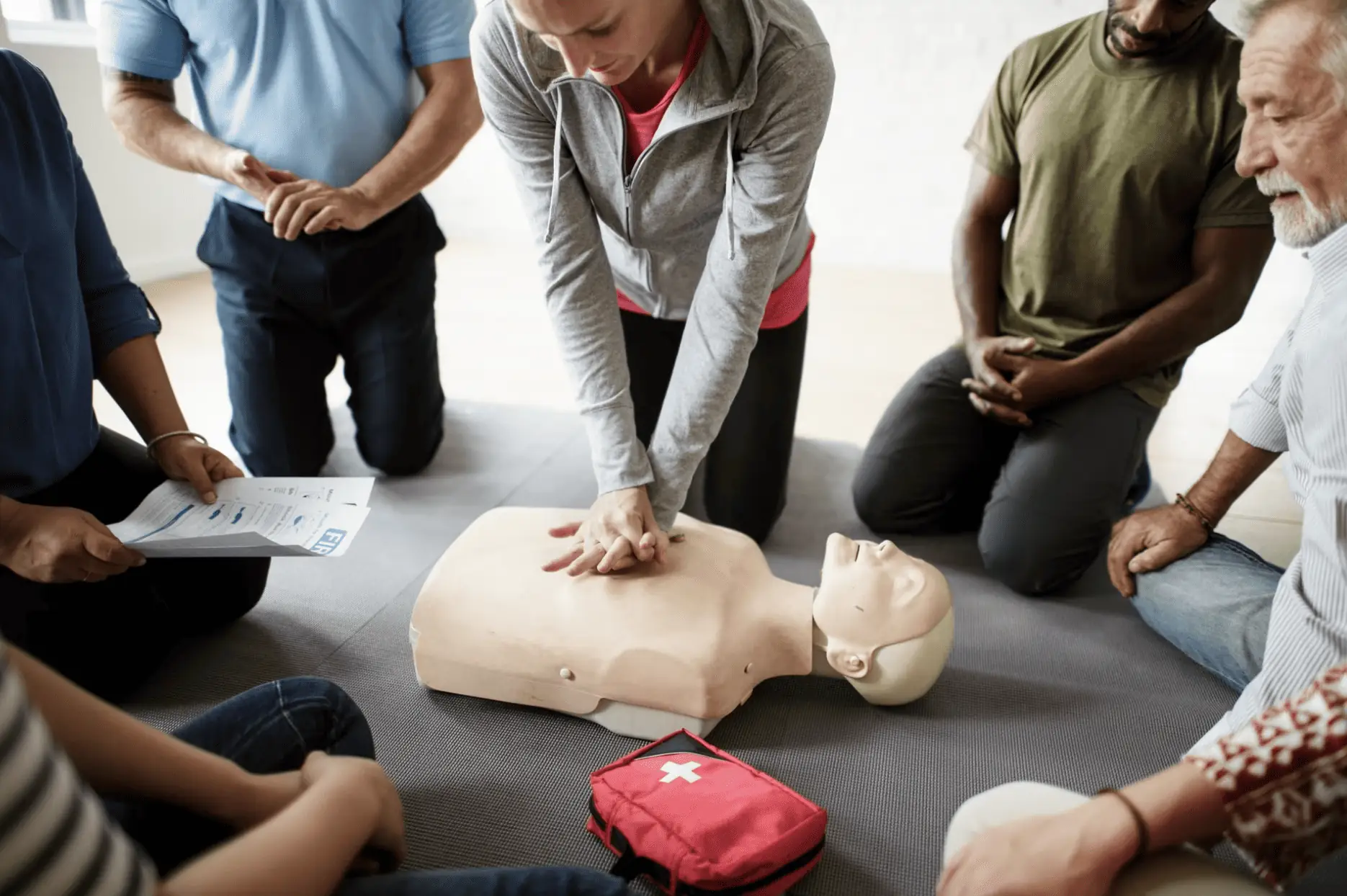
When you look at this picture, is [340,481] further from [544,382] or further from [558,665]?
[544,382]

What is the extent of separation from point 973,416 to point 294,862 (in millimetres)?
1562

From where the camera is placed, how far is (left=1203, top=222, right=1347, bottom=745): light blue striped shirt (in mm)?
1046

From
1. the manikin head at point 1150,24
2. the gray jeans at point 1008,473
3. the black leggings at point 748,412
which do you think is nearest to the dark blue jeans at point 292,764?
the black leggings at point 748,412

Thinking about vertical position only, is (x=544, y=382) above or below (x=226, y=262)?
below

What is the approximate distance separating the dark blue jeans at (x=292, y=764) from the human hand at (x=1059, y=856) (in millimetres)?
312

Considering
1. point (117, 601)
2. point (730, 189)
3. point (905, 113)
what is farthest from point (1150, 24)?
point (905, 113)

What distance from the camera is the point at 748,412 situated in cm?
186

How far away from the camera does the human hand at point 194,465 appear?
138cm

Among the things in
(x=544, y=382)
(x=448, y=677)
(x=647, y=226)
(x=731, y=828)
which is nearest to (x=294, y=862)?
(x=731, y=828)

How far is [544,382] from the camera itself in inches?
108

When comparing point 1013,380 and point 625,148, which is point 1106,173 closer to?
point 1013,380

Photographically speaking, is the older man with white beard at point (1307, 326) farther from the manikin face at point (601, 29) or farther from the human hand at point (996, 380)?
the manikin face at point (601, 29)

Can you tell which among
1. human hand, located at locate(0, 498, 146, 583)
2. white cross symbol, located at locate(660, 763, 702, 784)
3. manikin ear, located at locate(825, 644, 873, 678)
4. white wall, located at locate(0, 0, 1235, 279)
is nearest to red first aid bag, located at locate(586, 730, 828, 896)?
white cross symbol, located at locate(660, 763, 702, 784)

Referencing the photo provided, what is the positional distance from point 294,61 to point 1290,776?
76.3 inches
